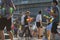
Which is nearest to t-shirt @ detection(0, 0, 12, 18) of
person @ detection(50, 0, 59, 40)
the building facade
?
person @ detection(50, 0, 59, 40)

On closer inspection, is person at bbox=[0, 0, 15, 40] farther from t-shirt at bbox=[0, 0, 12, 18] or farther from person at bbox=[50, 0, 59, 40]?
person at bbox=[50, 0, 59, 40]

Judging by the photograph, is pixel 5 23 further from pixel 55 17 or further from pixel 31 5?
pixel 31 5

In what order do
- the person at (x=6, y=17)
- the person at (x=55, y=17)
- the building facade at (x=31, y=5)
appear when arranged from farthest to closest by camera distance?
the building facade at (x=31, y=5)
the person at (x=55, y=17)
the person at (x=6, y=17)


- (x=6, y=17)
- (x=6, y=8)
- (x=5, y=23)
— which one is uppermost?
(x=6, y=8)

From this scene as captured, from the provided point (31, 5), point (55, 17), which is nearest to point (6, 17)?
point (55, 17)

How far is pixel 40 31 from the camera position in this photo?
13.7m

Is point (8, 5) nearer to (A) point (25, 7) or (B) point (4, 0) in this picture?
(B) point (4, 0)

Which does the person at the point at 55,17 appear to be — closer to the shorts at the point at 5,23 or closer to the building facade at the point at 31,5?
the shorts at the point at 5,23

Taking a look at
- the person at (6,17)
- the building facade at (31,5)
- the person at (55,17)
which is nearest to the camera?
the person at (6,17)

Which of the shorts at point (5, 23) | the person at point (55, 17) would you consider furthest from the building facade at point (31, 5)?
the shorts at point (5, 23)

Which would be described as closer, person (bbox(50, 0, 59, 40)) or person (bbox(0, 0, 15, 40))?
person (bbox(0, 0, 15, 40))

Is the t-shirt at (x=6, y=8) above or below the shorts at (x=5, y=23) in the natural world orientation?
above

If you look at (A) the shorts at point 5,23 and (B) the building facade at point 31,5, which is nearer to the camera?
(A) the shorts at point 5,23

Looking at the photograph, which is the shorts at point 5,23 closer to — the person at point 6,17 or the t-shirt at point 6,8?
the person at point 6,17
